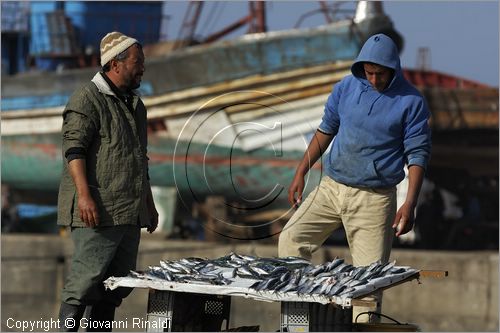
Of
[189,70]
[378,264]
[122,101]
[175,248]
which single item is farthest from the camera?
[189,70]

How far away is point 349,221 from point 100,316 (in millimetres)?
1412

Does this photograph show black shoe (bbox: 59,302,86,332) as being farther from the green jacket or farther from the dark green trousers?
the green jacket

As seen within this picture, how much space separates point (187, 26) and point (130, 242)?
55.1 feet

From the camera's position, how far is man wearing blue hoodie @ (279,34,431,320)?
587 centimetres

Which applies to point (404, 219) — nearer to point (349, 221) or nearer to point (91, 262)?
point (349, 221)

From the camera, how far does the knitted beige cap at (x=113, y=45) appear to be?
5605mm

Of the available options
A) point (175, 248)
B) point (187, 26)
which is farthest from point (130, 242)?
point (187, 26)

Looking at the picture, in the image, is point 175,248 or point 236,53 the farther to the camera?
point 236,53

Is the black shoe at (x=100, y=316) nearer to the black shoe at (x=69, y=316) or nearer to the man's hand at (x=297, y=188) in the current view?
the black shoe at (x=69, y=316)

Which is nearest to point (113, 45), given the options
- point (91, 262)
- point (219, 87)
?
point (91, 262)

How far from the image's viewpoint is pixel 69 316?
18.1 ft

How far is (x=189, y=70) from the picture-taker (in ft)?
68.2

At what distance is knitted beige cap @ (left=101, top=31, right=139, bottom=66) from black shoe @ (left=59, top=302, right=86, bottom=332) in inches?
47.4

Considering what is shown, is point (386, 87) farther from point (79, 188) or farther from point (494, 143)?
point (494, 143)
